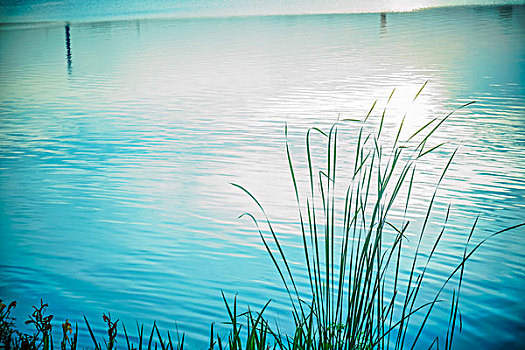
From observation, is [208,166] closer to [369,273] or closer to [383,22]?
[369,273]

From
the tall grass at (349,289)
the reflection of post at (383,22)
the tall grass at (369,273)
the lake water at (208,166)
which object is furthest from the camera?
the reflection of post at (383,22)

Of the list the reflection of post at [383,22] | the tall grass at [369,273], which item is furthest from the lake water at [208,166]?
the reflection of post at [383,22]

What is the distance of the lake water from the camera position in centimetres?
283

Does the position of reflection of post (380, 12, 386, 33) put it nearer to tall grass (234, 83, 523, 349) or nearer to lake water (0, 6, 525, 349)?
lake water (0, 6, 525, 349)

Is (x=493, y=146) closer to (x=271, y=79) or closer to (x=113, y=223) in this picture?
(x=113, y=223)

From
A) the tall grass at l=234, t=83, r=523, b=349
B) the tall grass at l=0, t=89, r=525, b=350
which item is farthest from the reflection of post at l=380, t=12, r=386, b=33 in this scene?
the tall grass at l=234, t=83, r=523, b=349

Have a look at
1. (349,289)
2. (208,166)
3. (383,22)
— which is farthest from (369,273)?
(383,22)

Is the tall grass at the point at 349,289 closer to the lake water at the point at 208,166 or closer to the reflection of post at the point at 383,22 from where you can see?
the lake water at the point at 208,166

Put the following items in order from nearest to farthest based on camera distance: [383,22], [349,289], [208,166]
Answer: [349,289]
[208,166]
[383,22]

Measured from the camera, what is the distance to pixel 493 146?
4871 mm

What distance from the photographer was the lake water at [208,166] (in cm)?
283

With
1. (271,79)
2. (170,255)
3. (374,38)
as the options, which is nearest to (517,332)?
(170,255)

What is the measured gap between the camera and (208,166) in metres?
4.71

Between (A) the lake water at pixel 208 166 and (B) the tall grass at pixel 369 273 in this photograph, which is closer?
(B) the tall grass at pixel 369 273
